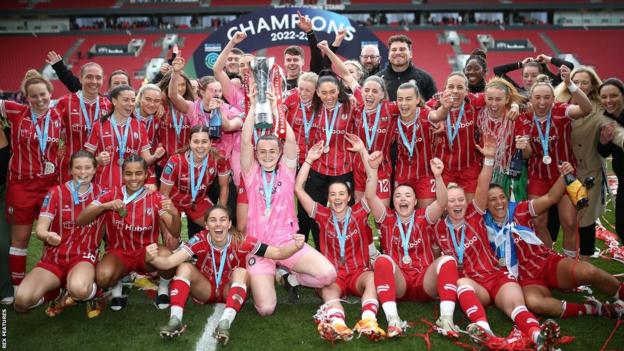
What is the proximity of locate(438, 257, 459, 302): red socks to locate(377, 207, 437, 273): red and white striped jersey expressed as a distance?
0.26m

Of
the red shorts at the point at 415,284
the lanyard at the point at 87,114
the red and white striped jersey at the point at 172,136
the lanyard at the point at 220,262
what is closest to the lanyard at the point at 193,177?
the red and white striped jersey at the point at 172,136

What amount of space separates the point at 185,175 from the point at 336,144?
1.34 m

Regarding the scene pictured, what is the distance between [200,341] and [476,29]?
28.4 metres

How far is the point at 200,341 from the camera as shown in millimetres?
3664

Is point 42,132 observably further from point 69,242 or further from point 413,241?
point 413,241

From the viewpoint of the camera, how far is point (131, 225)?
4262 mm

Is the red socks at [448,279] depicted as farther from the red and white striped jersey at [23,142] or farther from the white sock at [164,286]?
the red and white striped jersey at [23,142]

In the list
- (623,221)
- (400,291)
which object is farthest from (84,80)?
(623,221)

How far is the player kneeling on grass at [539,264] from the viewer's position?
12.5ft

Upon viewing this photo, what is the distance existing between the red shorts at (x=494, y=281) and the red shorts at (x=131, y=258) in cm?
262

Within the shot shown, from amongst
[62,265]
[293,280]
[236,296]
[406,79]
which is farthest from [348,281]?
[406,79]

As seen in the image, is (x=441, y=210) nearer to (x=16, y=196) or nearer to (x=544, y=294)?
(x=544, y=294)

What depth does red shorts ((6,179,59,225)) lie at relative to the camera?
4395 millimetres

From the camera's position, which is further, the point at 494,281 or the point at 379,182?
the point at 379,182
